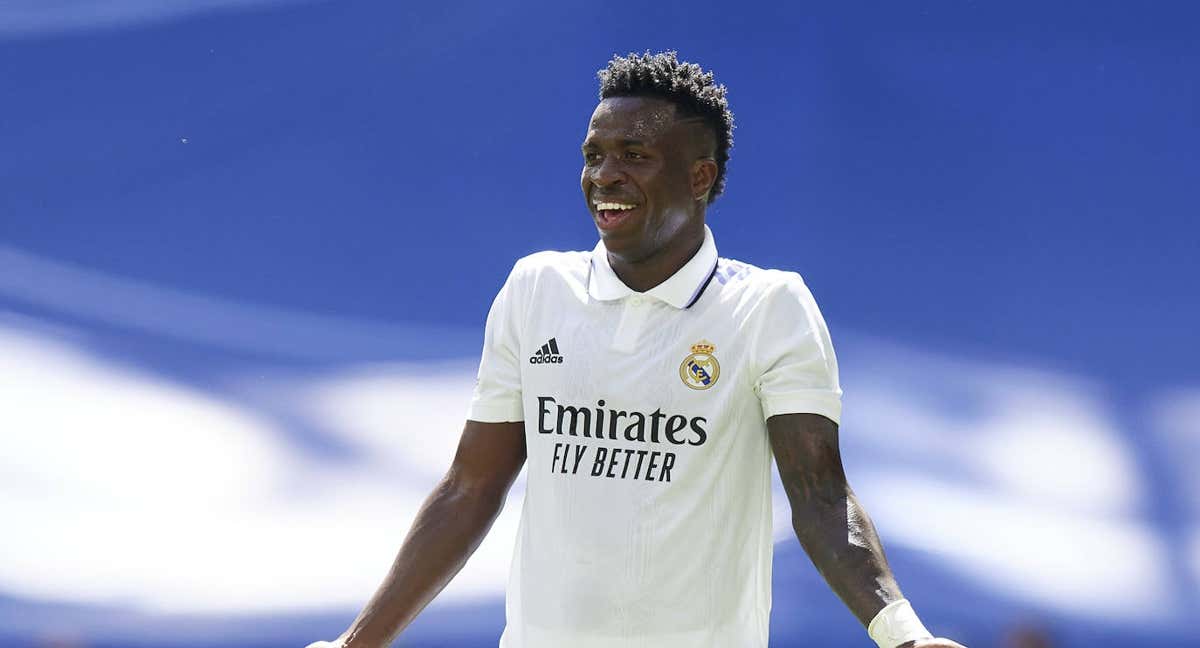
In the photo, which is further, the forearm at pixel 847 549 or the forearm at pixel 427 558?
the forearm at pixel 427 558

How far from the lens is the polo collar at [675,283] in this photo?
274 cm

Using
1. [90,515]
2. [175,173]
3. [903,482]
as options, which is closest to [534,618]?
[903,482]

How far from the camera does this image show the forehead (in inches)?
109

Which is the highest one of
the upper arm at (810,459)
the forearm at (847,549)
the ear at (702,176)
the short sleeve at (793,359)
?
the ear at (702,176)

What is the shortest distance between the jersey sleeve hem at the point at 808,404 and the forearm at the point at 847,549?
0.39ft

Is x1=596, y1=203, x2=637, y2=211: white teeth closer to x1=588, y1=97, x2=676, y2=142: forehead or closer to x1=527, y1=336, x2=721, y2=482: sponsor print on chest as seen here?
x1=588, y1=97, x2=676, y2=142: forehead

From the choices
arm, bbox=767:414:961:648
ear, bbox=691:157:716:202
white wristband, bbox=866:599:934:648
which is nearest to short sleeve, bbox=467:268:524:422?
ear, bbox=691:157:716:202

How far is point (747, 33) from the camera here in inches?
187

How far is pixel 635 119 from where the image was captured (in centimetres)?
278

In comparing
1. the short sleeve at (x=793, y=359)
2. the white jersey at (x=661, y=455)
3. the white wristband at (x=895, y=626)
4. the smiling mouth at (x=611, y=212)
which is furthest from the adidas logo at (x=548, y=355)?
the white wristband at (x=895, y=626)

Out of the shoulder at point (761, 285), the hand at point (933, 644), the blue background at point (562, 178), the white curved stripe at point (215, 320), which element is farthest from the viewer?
the white curved stripe at point (215, 320)

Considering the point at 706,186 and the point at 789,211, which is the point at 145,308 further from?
the point at 706,186

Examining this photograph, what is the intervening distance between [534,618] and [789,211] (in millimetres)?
2228

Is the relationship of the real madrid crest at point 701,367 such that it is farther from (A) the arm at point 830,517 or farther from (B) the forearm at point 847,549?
(B) the forearm at point 847,549
